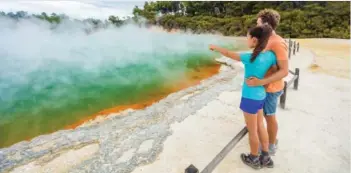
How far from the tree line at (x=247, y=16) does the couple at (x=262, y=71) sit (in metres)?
21.2

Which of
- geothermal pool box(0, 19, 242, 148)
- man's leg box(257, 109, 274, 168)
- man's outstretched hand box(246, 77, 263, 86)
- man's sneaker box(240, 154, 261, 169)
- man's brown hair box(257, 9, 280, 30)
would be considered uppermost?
man's brown hair box(257, 9, 280, 30)

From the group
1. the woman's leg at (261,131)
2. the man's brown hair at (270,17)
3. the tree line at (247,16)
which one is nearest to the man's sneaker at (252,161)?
the woman's leg at (261,131)

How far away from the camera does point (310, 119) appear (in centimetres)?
418

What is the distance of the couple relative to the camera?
7.19 ft

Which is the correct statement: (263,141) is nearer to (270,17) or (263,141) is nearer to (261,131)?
(261,131)

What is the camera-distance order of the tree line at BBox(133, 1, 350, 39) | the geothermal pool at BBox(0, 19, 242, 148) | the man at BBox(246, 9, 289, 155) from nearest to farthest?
1. the man at BBox(246, 9, 289, 155)
2. the geothermal pool at BBox(0, 19, 242, 148)
3. the tree line at BBox(133, 1, 350, 39)

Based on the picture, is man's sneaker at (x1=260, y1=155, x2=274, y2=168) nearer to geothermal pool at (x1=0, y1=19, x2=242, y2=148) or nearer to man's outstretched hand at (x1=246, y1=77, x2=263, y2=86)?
man's outstretched hand at (x1=246, y1=77, x2=263, y2=86)

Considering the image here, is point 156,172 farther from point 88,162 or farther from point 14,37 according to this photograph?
point 14,37

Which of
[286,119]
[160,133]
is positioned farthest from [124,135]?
[286,119]

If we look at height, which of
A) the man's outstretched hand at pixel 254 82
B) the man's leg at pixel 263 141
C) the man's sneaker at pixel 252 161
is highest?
the man's outstretched hand at pixel 254 82

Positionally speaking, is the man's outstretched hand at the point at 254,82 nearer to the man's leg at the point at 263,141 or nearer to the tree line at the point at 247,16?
the man's leg at the point at 263,141

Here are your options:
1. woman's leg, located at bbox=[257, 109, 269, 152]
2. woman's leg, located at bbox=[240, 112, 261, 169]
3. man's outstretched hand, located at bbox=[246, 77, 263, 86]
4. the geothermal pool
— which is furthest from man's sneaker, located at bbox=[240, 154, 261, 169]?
the geothermal pool

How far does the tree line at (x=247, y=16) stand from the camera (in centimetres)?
2122

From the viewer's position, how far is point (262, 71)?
88.8 inches
